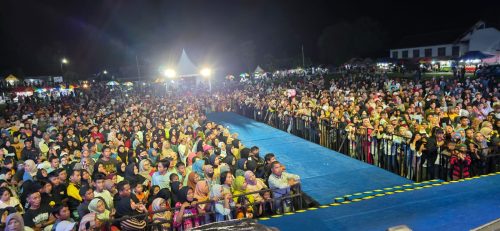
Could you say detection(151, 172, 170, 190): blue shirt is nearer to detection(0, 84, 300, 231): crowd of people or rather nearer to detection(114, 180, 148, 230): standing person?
detection(0, 84, 300, 231): crowd of people

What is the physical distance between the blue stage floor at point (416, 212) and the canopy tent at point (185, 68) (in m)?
26.1

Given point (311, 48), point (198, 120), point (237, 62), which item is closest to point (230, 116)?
point (198, 120)

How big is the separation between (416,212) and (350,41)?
56.9 meters

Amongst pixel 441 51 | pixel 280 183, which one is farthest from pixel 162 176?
pixel 441 51

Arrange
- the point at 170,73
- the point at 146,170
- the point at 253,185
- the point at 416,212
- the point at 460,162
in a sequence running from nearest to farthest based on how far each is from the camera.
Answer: the point at 416,212
the point at 253,185
the point at 146,170
the point at 460,162
the point at 170,73

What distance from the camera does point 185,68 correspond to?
103 ft

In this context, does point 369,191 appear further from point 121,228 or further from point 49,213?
point 49,213

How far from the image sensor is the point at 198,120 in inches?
568

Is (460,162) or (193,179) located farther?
(460,162)

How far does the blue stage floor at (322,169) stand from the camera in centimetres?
782

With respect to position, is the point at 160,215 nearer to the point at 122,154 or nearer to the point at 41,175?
the point at 41,175

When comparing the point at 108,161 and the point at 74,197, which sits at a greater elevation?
the point at 108,161

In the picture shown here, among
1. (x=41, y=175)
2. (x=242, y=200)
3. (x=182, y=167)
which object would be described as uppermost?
(x=182, y=167)

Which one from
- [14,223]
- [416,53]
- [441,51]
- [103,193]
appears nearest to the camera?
[14,223]
